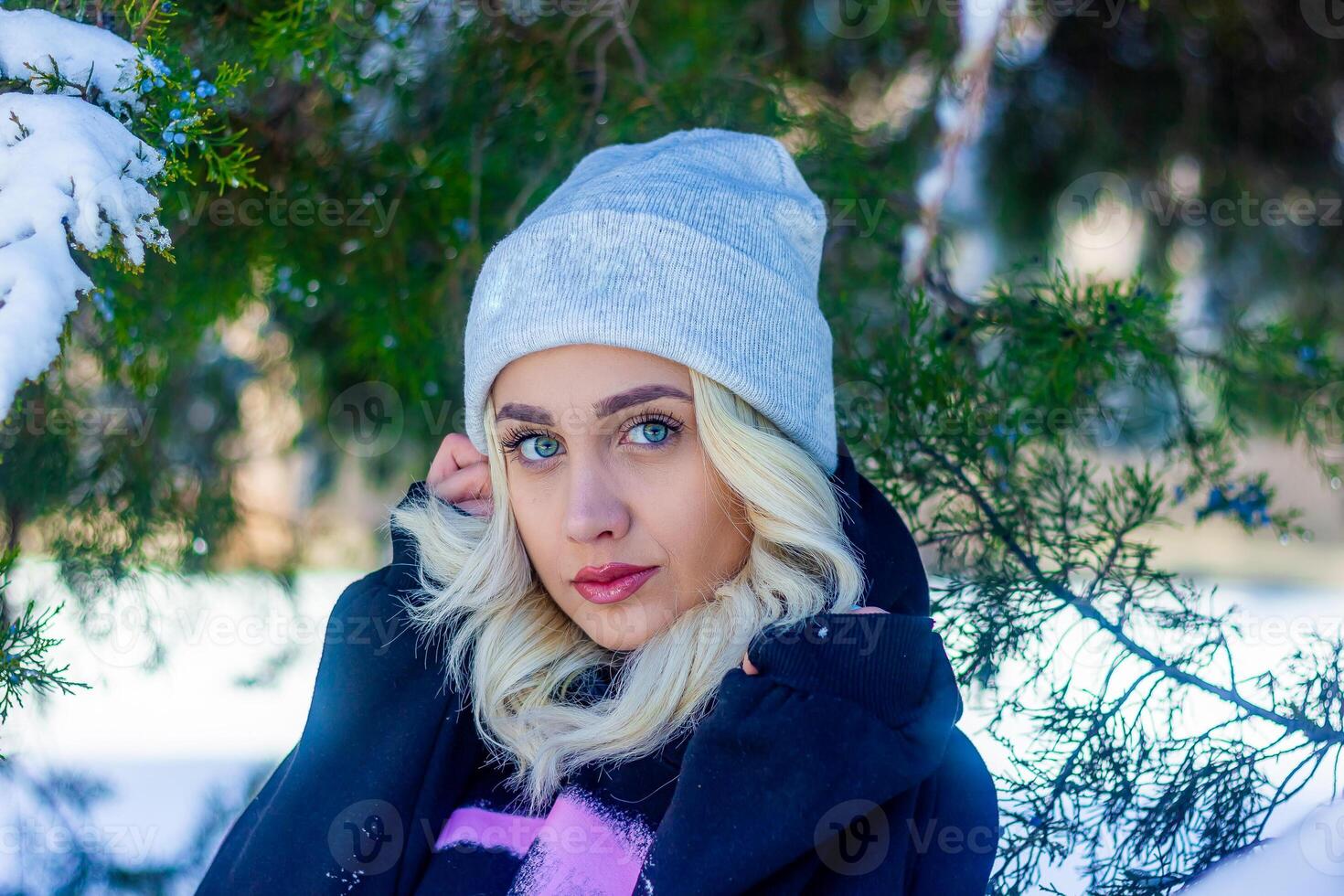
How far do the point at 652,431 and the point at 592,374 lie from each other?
121 millimetres

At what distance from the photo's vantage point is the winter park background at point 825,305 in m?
1.56

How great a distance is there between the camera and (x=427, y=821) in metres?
1.67

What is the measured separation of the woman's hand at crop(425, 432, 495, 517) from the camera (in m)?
1.96

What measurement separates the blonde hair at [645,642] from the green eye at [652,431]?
0.19 ft

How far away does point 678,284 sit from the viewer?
5.18 feet

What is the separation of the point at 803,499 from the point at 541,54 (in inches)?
49.4

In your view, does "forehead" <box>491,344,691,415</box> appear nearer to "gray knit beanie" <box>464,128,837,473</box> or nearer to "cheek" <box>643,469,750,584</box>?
"gray knit beanie" <box>464,128,837,473</box>

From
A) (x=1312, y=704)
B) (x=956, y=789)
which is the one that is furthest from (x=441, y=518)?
(x=1312, y=704)
